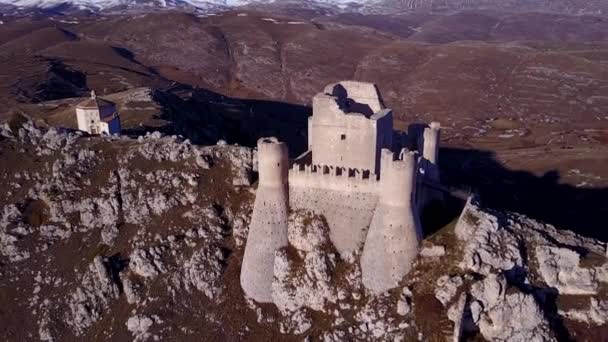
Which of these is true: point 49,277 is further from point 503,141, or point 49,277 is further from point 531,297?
point 503,141

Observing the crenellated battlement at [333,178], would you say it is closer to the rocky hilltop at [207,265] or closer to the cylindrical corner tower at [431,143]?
the rocky hilltop at [207,265]

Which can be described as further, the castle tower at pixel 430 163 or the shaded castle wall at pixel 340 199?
the castle tower at pixel 430 163

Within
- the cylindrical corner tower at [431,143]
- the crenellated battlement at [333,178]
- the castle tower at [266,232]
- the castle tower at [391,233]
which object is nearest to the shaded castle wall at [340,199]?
the crenellated battlement at [333,178]

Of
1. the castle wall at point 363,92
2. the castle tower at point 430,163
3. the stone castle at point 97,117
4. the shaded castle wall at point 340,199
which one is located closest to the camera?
the shaded castle wall at point 340,199

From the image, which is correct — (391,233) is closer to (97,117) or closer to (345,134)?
(345,134)

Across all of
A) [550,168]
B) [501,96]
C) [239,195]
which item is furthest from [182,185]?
[501,96]

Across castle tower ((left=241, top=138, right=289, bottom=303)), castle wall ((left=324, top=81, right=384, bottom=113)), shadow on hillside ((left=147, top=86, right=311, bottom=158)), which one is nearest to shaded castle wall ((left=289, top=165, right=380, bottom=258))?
castle tower ((left=241, top=138, right=289, bottom=303))

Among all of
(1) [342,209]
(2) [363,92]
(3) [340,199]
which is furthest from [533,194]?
(3) [340,199]

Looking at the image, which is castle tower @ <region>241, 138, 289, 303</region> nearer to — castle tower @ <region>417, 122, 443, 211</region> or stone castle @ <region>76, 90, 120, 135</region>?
castle tower @ <region>417, 122, 443, 211</region>
